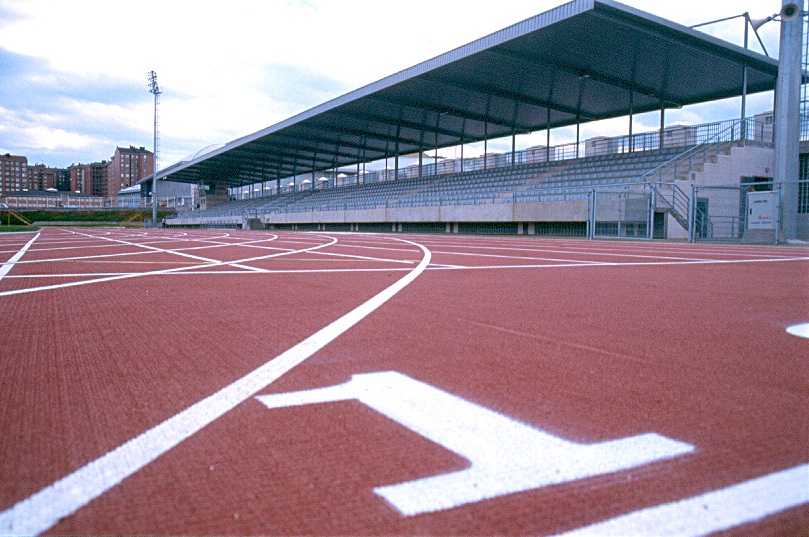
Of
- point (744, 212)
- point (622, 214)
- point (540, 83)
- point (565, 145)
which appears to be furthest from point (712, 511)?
point (565, 145)

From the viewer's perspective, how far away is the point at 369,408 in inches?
99.7

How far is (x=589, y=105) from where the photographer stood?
35.3m

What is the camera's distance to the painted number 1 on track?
5.88ft

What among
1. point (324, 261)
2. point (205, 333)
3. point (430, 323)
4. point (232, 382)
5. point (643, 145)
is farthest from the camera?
point (643, 145)

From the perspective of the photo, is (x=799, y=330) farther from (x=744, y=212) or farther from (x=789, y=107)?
(x=744, y=212)

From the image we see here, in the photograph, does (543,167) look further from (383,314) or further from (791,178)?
(383,314)

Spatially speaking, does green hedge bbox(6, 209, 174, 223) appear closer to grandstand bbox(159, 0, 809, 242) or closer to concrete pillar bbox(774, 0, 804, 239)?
grandstand bbox(159, 0, 809, 242)

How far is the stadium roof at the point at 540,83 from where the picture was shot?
23.2 metres

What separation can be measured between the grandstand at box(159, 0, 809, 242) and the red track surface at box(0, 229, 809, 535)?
17123 mm

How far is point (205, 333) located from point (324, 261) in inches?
239

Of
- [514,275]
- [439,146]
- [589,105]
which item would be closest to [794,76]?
[589,105]

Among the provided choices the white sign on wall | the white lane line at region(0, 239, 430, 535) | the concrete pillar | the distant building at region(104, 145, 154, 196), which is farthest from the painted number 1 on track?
the distant building at region(104, 145, 154, 196)

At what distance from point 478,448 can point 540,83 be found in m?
31.2

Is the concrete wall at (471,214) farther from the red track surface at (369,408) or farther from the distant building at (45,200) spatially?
the distant building at (45,200)
